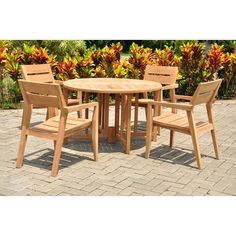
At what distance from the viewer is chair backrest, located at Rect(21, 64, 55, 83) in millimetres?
6301

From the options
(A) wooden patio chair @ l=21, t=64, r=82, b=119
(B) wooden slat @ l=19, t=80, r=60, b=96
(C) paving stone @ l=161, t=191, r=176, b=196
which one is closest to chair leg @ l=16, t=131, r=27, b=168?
(B) wooden slat @ l=19, t=80, r=60, b=96

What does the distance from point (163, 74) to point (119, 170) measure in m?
2.46

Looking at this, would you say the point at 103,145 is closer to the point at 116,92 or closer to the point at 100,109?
the point at 100,109

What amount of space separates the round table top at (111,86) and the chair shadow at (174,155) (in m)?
0.93

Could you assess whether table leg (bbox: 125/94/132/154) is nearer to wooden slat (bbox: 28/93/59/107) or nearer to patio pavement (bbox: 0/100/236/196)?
patio pavement (bbox: 0/100/236/196)

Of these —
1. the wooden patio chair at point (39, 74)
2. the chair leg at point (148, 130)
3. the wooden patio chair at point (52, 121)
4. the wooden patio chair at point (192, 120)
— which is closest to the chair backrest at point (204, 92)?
the wooden patio chair at point (192, 120)

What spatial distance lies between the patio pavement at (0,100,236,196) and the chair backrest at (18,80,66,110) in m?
0.88

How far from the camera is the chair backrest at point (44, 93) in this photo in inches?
179

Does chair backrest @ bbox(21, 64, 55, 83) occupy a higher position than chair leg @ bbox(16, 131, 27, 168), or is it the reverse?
chair backrest @ bbox(21, 64, 55, 83)

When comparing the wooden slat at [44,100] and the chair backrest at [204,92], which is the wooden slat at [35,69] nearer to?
the wooden slat at [44,100]

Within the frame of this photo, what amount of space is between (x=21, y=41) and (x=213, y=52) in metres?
5.41

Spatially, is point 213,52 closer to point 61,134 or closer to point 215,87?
point 215,87

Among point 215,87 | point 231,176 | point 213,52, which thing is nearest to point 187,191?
point 231,176

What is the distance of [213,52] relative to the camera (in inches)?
383
